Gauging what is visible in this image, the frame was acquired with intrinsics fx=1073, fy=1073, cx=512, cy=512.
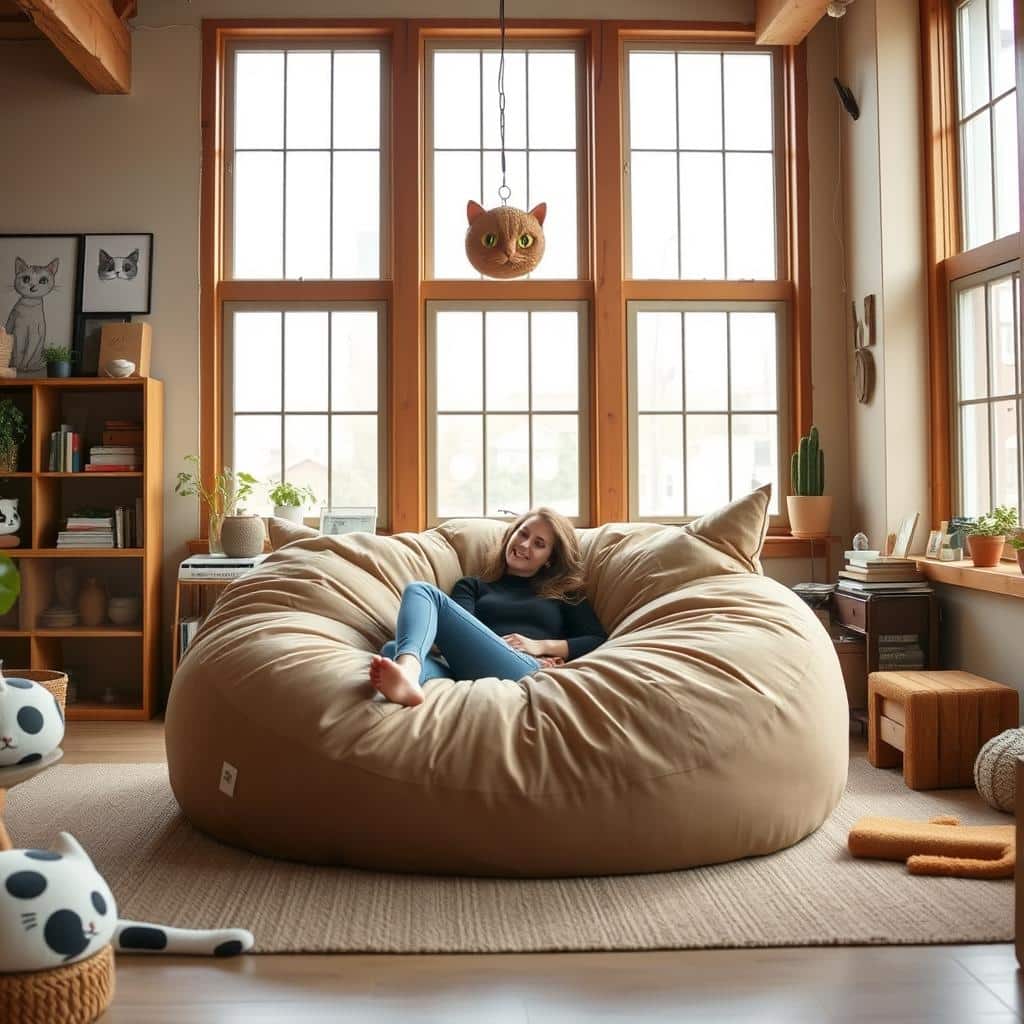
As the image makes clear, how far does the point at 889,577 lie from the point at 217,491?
291 centimetres

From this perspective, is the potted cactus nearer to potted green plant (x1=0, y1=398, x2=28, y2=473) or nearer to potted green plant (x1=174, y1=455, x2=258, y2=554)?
potted green plant (x1=174, y1=455, x2=258, y2=554)

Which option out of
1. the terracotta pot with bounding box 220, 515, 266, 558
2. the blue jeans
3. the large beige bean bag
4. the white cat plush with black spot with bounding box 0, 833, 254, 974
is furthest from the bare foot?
the terracotta pot with bounding box 220, 515, 266, 558

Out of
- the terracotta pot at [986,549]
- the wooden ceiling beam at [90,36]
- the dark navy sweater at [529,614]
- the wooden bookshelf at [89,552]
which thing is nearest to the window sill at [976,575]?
the terracotta pot at [986,549]

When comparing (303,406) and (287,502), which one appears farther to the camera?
(303,406)

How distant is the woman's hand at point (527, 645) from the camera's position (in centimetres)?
324

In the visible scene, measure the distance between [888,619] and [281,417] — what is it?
284 cm

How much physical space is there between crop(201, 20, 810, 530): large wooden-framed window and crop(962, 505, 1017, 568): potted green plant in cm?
135

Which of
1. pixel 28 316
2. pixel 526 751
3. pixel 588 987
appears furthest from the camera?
pixel 28 316

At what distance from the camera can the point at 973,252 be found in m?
4.16

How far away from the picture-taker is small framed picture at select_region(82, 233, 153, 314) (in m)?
4.94

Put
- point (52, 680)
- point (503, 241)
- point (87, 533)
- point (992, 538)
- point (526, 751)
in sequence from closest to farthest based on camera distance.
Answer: point (526, 751) → point (52, 680) → point (992, 538) → point (503, 241) → point (87, 533)

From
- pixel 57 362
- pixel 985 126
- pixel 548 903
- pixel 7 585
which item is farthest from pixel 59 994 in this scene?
pixel 985 126

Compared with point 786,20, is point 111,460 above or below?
below

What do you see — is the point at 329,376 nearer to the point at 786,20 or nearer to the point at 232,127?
the point at 232,127
